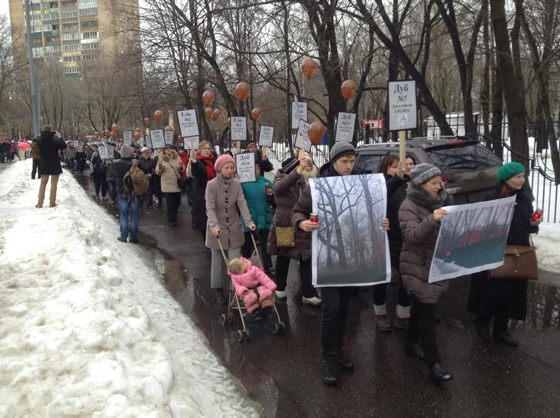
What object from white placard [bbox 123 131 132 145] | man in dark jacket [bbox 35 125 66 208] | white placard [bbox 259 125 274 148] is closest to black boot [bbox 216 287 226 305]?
white placard [bbox 259 125 274 148]

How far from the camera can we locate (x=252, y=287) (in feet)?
17.5

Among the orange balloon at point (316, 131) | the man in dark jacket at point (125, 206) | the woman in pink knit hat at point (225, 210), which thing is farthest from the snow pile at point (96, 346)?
the orange balloon at point (316, 131)

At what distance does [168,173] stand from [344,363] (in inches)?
339

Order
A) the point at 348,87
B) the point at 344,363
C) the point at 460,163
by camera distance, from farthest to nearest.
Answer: the point at 348,87 < the point at 460,163 < the point at 344,363

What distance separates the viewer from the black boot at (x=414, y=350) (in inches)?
180

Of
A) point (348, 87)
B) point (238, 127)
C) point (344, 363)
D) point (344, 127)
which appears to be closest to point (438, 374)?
point (344, 363)

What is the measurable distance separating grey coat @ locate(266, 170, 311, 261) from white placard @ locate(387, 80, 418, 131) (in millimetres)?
1279

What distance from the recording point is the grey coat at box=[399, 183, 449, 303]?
4.04 metres

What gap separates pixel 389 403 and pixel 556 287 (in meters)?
3.79

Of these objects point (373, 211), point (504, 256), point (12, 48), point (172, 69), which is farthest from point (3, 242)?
point (12, 48)

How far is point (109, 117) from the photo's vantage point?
5750 centimetres

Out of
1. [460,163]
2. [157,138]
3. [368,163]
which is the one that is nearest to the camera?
[460,163]

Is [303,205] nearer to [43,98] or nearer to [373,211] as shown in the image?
[373,211]

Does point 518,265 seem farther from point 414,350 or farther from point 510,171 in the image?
point 414,350
